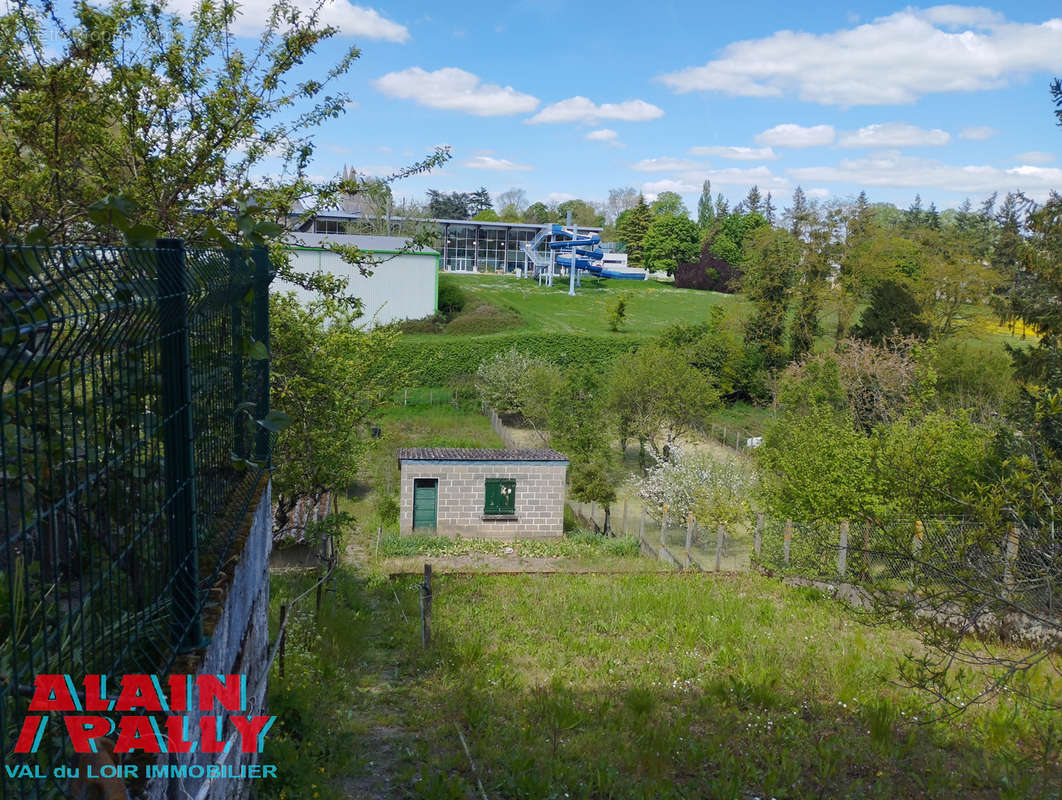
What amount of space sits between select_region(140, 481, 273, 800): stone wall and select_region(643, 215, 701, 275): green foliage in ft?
273

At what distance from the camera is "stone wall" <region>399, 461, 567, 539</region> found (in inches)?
805

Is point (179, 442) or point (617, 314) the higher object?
point (179, 442)

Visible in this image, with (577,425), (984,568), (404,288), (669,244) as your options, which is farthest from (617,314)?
(984,568)

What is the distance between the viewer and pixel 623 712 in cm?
792

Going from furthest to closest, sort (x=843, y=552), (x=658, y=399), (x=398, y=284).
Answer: (x=398, y=284) → (x=658, y=399) → (x=843, y=552)

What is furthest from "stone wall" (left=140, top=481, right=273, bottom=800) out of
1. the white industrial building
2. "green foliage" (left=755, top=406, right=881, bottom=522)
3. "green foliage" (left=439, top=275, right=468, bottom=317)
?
"green foliage" (left=439, top=275, right=468, bottom=317)

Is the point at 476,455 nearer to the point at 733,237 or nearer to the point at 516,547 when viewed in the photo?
the point at 516,547

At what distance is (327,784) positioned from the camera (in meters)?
5.90

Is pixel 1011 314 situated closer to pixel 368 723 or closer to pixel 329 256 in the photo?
pixel 368 723

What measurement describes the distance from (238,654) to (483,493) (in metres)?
17.1

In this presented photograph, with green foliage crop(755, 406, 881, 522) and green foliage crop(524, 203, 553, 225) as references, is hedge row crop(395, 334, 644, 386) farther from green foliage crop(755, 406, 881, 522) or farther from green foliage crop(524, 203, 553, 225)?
green foliage crop(524, 203, 553, 225)

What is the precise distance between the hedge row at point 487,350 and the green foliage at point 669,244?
149ft

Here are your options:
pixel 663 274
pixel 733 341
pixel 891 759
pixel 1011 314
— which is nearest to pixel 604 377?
pixel 733 341

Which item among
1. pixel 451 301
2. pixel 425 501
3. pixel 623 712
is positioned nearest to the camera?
pixel 623 712
